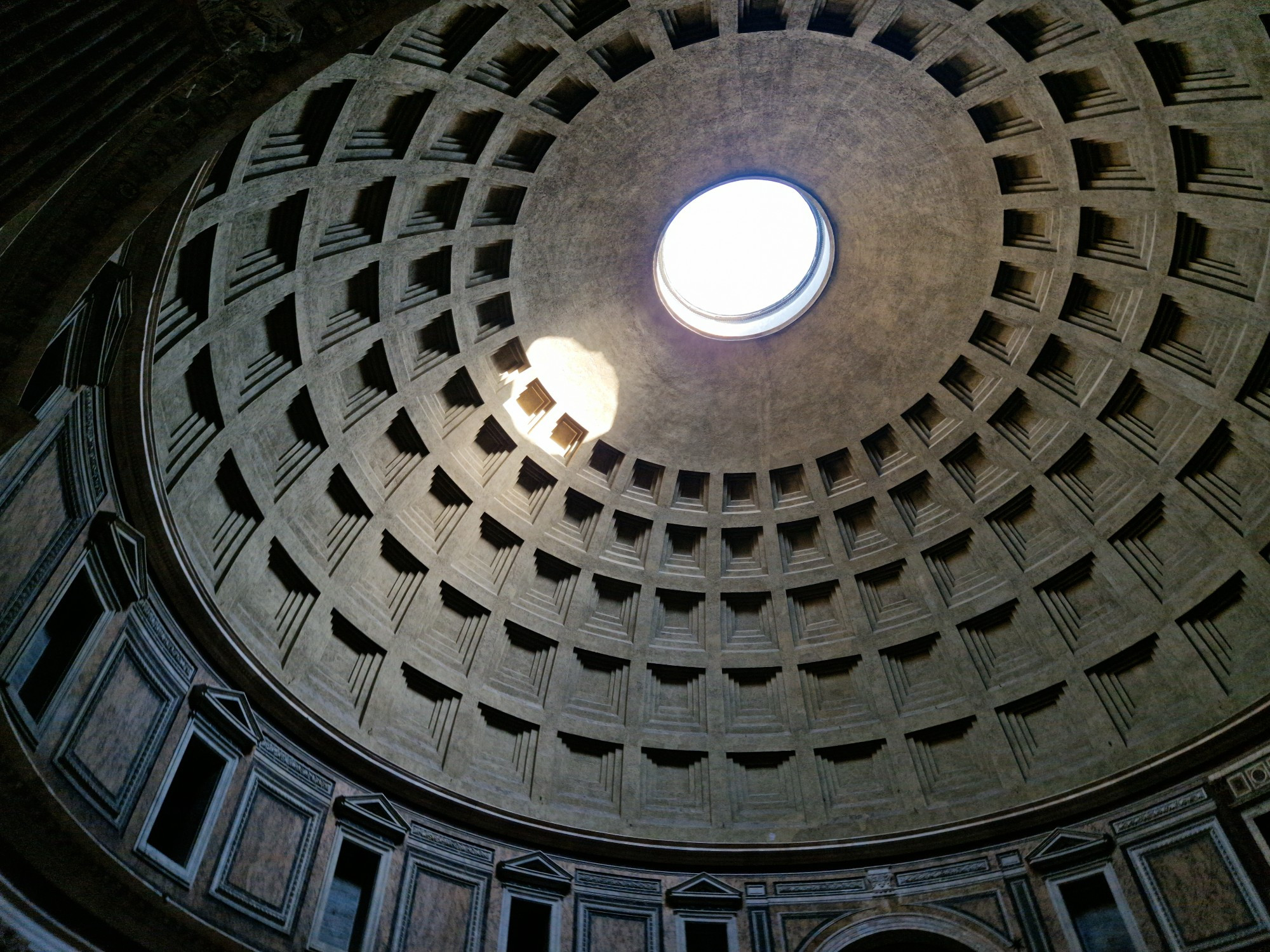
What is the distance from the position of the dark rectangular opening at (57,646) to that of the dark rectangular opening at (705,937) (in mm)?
14392

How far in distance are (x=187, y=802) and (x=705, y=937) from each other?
11984 mm

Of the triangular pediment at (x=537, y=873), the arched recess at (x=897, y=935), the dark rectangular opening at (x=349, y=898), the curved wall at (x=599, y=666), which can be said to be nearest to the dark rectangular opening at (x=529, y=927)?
the curved wall at (x=599, y=666)

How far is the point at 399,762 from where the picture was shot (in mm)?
20828

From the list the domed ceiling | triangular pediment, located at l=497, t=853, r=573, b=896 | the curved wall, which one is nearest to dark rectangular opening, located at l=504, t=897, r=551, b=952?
the curved wall

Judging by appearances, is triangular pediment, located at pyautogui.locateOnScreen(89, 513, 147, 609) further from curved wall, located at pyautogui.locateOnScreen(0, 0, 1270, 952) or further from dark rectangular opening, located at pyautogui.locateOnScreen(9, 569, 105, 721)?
dark rectangular opening, located at pyautogui.locateOnScreen(9, 569, 105, 721)

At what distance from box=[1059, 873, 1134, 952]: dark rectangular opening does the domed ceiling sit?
184cm

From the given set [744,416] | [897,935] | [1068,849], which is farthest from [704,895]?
[744,416]

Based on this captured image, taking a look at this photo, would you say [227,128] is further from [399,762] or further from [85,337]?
[399,762]

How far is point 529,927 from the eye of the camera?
68.1 ft

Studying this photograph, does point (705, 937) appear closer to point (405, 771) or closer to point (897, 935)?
point (897, 935)

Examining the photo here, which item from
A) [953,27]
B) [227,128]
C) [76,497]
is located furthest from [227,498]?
[953,27]

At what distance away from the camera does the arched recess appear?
2066 cm

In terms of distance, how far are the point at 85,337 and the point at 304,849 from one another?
10072mm

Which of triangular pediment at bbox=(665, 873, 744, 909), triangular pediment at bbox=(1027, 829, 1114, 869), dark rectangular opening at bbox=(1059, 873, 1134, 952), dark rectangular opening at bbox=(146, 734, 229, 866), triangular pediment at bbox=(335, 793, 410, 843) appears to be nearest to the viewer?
dark rectangular opening at bbox=(146, 734, 229, 866)
